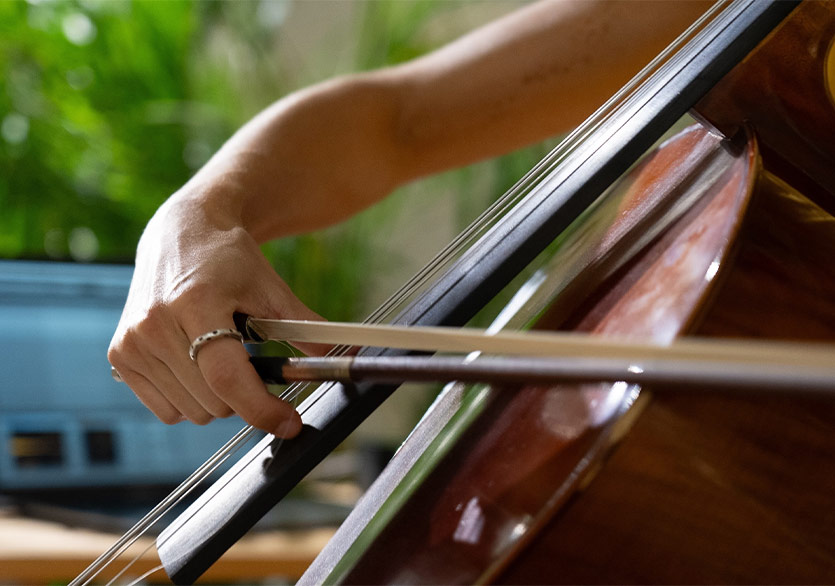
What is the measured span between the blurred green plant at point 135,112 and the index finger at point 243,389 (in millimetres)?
1028

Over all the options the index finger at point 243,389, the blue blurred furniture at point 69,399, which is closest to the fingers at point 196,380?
the index finger at point 243,389

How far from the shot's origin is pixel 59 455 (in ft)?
3.57

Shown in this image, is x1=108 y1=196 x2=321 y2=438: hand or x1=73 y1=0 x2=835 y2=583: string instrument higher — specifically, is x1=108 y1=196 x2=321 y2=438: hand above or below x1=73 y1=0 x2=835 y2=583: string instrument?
A: above

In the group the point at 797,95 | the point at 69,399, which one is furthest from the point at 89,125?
the point at 797,95

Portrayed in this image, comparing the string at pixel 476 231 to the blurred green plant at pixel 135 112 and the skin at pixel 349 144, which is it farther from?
the blurred green plant at pixel 135 112

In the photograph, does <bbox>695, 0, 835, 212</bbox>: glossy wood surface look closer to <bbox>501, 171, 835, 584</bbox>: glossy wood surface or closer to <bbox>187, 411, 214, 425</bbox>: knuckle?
<bbox>501, 171, 835, 584</bbox>: glossy wood surface

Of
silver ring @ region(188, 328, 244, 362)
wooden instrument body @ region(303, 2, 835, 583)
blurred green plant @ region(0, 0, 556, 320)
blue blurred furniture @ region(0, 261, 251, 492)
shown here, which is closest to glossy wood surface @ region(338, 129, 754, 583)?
wooden instrument body @ region(303, 2, 835, 583)

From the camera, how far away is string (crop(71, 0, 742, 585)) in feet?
1.41

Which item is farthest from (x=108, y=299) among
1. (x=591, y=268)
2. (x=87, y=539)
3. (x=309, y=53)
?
(x=591, y=268)

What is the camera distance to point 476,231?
1.56 feet

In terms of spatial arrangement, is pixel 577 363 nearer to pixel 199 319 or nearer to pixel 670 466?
pixel 670 466

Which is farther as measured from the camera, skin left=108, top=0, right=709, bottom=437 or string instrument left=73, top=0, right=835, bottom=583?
skin left=108, top=0, right=709, bottom=437

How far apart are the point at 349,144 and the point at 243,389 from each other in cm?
32

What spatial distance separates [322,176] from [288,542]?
1.97 ft
